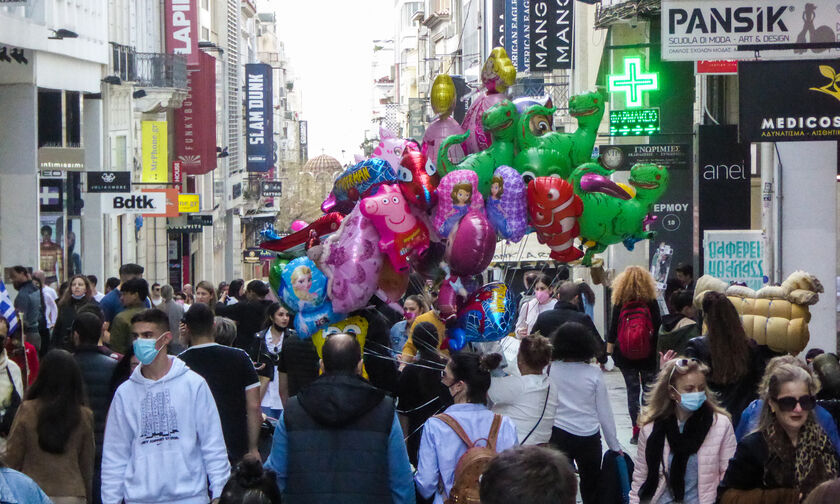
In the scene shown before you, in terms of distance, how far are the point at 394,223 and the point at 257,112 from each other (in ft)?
177

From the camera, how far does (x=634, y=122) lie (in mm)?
21812

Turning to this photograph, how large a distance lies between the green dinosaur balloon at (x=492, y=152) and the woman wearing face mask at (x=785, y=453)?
4.31m

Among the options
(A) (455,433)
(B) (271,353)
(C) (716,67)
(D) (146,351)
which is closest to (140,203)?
(C) (716,67)

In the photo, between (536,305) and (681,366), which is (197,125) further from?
(681,366)

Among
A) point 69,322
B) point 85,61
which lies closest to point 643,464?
point 69,322

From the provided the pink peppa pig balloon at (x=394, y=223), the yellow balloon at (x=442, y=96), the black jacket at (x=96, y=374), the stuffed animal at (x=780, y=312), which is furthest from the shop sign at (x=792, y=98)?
the black jacket at (x=96, y=374)

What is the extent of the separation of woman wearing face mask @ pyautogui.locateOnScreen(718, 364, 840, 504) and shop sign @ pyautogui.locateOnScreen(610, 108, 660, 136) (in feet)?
53.4

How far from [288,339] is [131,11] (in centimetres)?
2707

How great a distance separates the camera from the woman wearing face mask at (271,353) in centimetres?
1142

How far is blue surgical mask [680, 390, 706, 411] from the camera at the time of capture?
6.34m

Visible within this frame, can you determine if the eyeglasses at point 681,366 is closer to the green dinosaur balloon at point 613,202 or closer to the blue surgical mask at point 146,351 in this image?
the blue surgical mask at point 146,351

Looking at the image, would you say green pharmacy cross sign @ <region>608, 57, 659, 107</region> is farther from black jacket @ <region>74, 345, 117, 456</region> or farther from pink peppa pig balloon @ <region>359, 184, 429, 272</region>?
black jacket @ <region>74, 345, 117, 456</region>

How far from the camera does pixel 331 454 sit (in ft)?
19.9

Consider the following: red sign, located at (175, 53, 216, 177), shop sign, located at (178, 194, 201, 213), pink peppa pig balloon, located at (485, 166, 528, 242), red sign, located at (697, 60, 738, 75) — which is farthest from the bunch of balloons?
red sign, located at (175, 53, 216, 177)
